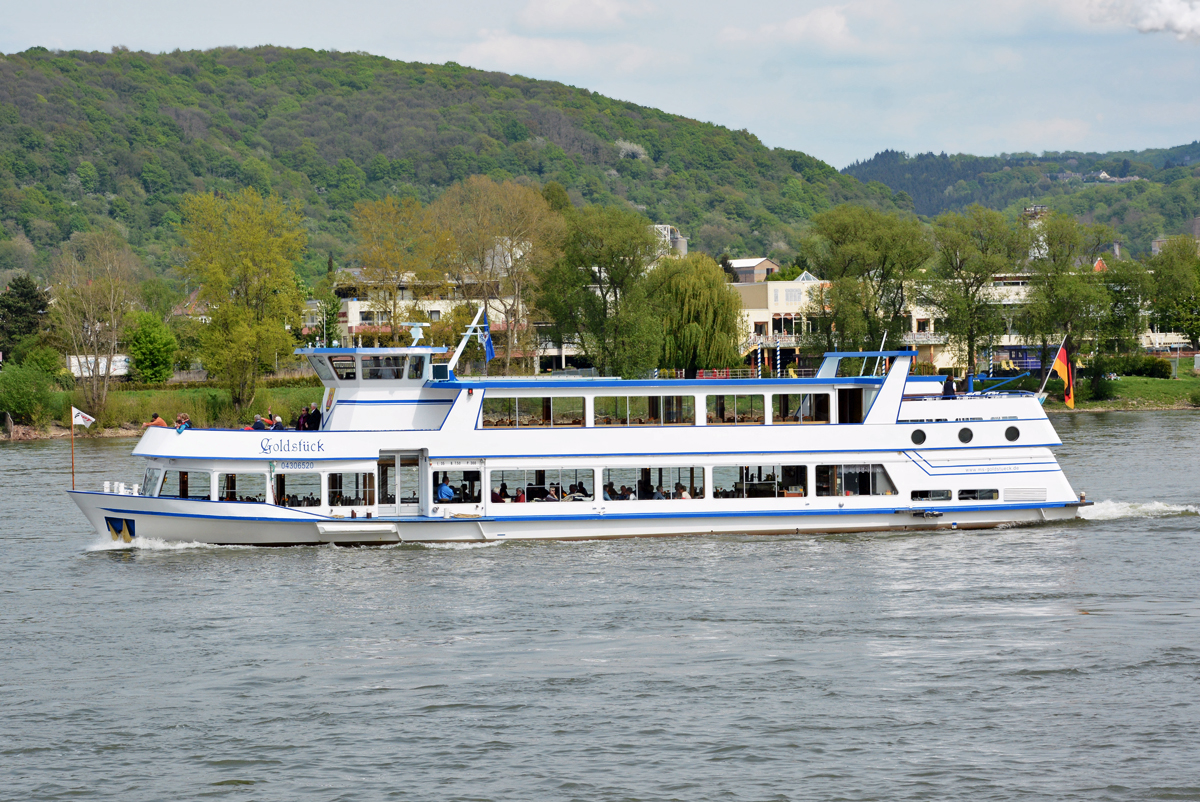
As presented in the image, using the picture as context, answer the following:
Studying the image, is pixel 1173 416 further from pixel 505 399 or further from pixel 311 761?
pixel 311 761

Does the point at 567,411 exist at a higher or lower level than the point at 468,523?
higher

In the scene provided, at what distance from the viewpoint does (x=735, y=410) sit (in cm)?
3312

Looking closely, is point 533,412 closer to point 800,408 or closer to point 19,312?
point 800,408

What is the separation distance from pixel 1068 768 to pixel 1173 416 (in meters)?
63.8

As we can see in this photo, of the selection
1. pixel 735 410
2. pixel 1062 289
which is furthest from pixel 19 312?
pixel 735 410

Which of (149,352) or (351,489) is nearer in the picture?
(351,489)

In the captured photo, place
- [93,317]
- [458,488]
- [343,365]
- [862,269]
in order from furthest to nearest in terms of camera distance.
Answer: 1. [862,269]
2. [93,317]
3. [458,488]
4. [343,365]

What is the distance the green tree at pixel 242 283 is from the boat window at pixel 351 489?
44.6 meters

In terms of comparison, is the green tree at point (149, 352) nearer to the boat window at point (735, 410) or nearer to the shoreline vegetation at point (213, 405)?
the shoreline vegetation at point (213, 405)

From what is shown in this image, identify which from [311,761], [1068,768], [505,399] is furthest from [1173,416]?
[311,761]

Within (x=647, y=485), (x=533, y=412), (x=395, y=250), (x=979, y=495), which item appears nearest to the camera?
(x=647, y=485)

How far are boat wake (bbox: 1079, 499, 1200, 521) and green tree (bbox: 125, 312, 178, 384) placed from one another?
245ft

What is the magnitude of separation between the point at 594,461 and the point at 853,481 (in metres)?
7.03

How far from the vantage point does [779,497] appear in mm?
32875
